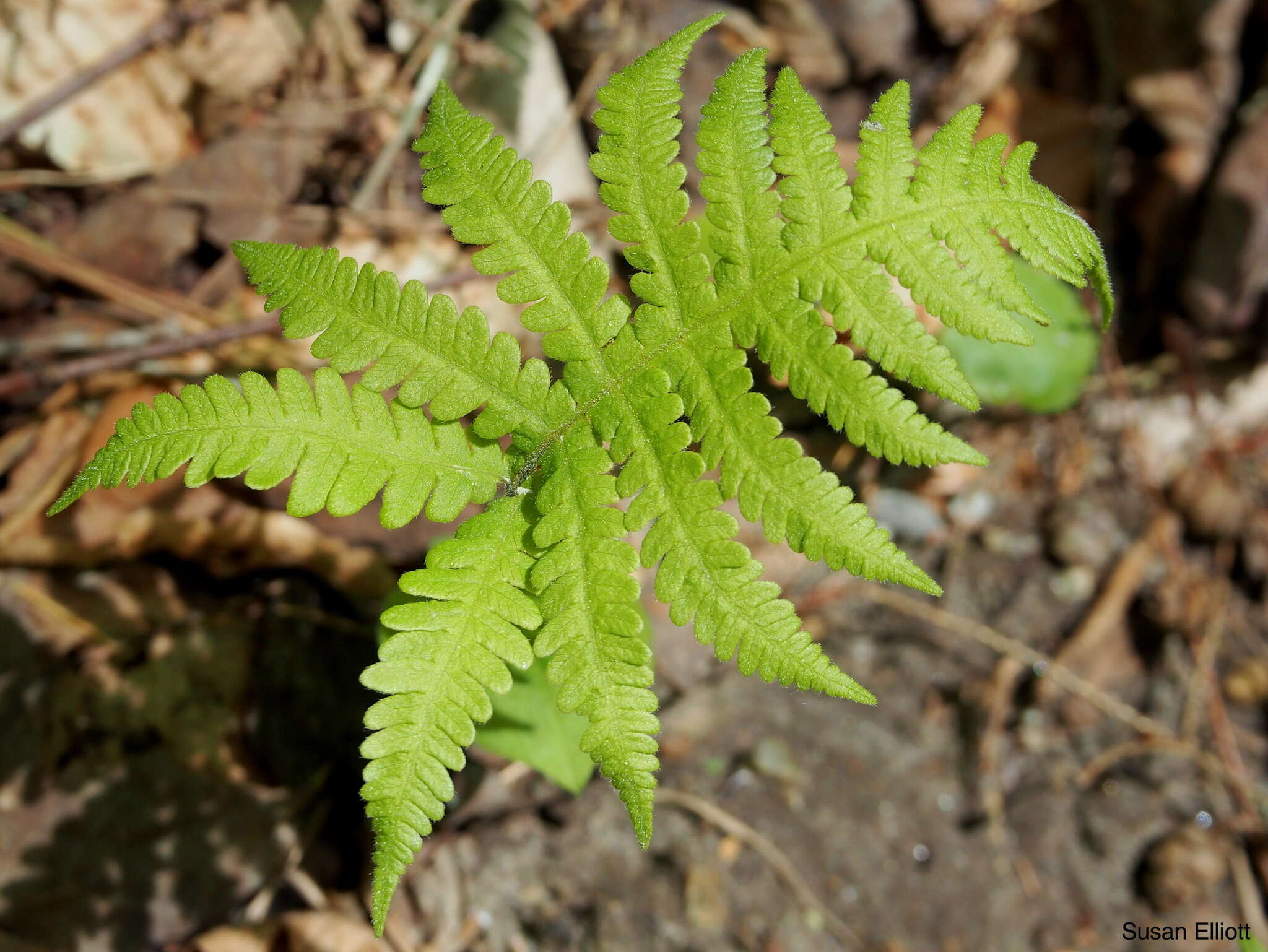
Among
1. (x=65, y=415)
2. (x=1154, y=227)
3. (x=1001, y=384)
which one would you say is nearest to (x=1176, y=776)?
(x=1001, y=384)

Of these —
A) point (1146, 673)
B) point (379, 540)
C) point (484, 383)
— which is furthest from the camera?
point (1146, 673)

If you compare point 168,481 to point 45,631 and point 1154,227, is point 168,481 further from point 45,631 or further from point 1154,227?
point 1154,227

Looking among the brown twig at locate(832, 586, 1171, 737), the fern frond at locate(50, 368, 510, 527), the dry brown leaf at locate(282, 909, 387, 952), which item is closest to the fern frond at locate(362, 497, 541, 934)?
the fern frond at locate(50, 368, 510, 527)

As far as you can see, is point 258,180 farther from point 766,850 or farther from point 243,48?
point 766,850

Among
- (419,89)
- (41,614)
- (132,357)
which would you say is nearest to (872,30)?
(419,89)

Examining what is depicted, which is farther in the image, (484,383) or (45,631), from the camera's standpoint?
(45,631)

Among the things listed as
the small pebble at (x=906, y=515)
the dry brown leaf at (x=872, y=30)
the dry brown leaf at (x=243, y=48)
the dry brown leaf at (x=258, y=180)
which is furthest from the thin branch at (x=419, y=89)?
the small pebble at (x=906, y=515)

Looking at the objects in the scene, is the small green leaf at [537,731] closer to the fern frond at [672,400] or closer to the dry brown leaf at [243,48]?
the fern frond at [672,400]
